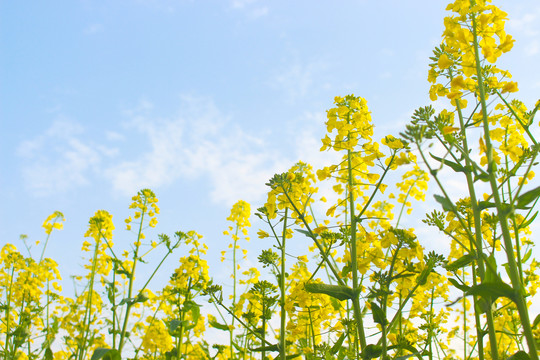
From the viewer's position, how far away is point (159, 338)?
451cm

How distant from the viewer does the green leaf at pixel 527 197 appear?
5.82ft

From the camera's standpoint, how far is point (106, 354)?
3711 mm

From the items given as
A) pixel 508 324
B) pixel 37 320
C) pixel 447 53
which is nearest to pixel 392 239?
pixel 447 53

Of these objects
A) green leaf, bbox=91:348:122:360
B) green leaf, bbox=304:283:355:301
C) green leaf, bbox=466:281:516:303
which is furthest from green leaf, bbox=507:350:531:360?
green leaf, bbox=91:348:122:360

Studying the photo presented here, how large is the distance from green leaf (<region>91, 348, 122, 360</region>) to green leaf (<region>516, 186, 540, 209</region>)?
324cm

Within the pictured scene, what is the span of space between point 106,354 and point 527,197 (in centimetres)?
353

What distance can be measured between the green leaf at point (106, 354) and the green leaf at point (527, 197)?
3.24 m

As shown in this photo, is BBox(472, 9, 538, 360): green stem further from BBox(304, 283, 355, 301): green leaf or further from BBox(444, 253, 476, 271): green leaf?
BBox(304, 283, 355, 301): green leaf

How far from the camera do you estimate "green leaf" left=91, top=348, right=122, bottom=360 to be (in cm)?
342

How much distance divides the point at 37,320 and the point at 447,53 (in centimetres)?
617

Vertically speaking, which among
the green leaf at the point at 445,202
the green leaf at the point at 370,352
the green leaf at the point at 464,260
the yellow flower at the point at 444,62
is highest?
the yellow flower at the point at 444,62

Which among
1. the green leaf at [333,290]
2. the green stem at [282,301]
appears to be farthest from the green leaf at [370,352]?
the green stem at [282,301]

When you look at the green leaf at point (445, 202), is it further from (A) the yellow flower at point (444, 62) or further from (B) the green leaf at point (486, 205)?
(A) the yellow flower at point (444, 62)

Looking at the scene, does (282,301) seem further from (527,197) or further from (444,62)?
(444,62)
